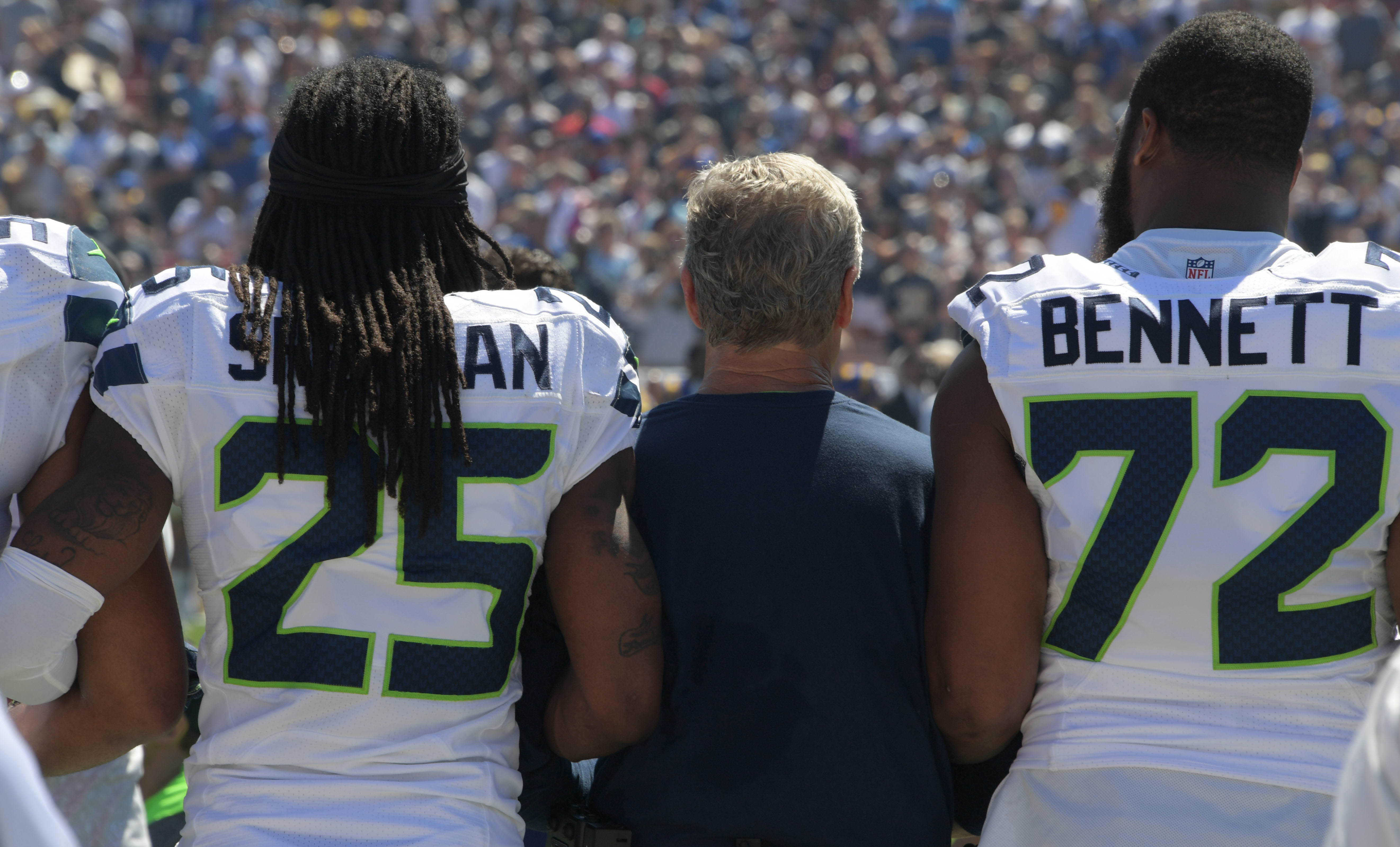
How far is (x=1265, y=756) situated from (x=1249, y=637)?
17cm

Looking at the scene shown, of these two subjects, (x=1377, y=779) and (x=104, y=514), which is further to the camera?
(x=104, y=514)

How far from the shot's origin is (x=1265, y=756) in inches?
72.7

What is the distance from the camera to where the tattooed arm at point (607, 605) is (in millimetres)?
1950

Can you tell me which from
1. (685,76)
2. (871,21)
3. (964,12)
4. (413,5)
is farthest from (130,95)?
(964,12)

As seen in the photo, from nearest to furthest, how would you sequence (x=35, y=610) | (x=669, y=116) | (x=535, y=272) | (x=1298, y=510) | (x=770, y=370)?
(x=35, y=610) → (x=1298, y=510) → (x=770, y=370) → (x=535, y=272) → (x=669, y=116)

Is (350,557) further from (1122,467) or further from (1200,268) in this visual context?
(1200,268)

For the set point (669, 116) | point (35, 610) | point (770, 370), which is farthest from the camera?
point (669, 116)

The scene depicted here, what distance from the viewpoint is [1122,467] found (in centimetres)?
190

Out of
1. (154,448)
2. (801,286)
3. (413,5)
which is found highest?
(413,5)

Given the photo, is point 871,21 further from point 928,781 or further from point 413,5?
point 928,781

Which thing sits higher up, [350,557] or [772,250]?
[772,250]

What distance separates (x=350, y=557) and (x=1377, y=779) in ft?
4.54

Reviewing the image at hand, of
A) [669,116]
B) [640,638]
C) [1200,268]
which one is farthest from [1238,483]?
[669,116]

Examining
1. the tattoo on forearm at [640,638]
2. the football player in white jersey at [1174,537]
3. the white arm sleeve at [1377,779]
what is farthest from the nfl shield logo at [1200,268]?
the white arm sleeve at [1377,779]
